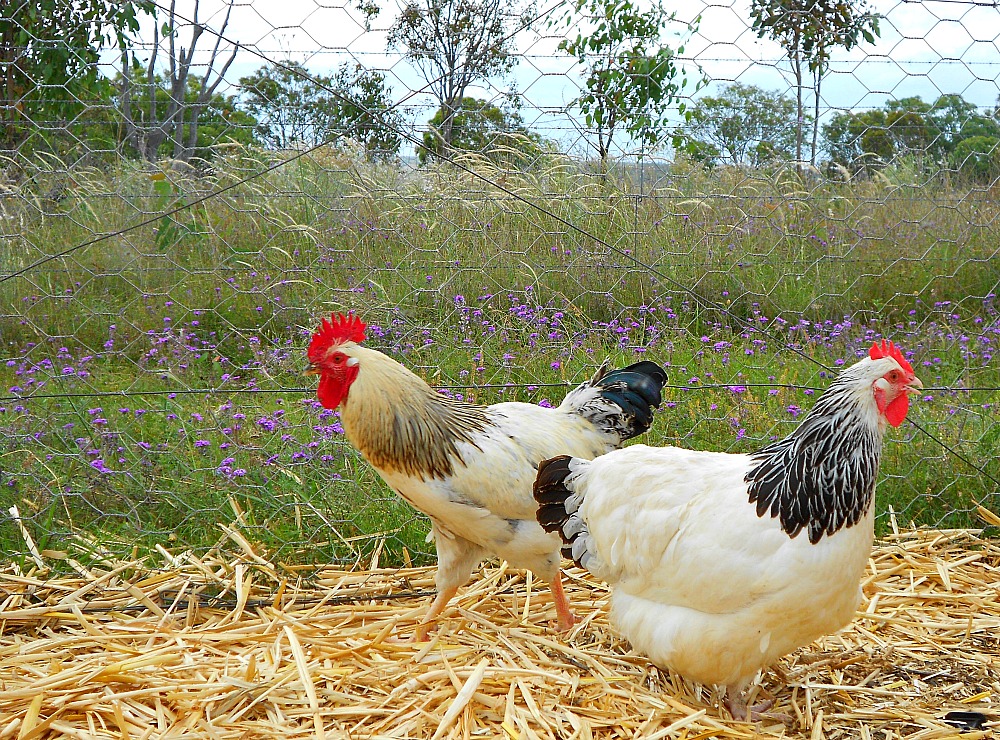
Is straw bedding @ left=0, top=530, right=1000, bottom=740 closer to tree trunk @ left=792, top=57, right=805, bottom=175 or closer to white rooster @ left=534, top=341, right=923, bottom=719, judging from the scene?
white rooster @ left=534, top=341, right=923, bottom=719

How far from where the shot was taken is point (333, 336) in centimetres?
293

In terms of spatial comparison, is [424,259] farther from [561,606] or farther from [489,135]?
[561,606]

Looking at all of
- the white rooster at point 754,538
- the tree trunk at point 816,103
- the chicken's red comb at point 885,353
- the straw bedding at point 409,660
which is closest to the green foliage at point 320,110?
the straw bedding at point 409,660

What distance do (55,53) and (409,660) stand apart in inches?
124

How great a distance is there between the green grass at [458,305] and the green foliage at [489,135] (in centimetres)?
14

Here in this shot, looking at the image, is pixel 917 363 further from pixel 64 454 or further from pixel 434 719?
pixel 64 454

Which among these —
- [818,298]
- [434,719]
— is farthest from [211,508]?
[818,298]

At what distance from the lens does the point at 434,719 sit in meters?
2.47

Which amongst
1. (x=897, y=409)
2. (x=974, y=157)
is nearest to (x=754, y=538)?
(x=897, y=409)

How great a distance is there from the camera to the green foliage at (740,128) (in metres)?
4.17

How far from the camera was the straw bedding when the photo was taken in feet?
8.08

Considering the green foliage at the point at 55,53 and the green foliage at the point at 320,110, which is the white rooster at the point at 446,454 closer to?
the green foliage at the point at 320,110

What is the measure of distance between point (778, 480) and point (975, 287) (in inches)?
129

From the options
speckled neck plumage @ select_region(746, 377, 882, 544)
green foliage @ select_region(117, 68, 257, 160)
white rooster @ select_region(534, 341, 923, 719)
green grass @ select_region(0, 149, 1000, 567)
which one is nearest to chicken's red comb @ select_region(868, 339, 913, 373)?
white rooster @ select_region(534, 341, 923, 719)
